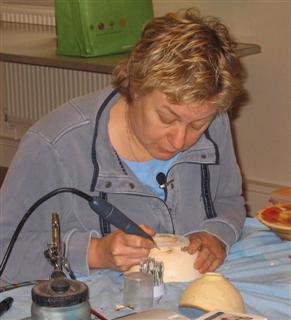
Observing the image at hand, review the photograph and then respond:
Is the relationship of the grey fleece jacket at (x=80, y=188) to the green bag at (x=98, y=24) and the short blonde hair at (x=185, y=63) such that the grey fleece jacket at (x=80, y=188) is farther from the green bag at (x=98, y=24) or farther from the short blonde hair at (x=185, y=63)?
the green bag at (x=98, y=24)

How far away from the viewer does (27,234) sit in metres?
1.49

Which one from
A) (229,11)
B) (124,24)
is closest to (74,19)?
(124,24)

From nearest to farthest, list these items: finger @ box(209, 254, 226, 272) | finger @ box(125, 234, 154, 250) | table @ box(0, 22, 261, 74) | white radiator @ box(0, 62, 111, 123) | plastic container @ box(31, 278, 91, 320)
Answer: plastic container @ box(31, 278, 91, 320) → finger @ box(125, 234, 154, 250) → finger @ box(209, 254, 226, 272) → table @ box(0, 22, 261, 74) → white radiator @ box(0, 62, 111, 123)

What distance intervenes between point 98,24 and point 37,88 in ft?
3.71

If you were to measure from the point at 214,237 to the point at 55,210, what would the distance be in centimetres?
33

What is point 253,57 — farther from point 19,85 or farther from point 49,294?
point 49,294

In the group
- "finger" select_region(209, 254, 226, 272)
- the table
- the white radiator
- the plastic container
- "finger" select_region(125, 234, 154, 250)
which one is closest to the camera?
the plastic container

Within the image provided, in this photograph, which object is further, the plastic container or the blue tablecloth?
the blue tablecloth

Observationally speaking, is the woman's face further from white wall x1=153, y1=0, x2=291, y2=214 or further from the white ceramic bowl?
white wall x1=153, y1=0, x2=291, y2=214

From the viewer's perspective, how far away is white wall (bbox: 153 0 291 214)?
3.26m

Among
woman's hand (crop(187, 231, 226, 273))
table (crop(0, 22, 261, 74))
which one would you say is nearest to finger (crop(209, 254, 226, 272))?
woman's hand (crop(187, 231, 226, 273))

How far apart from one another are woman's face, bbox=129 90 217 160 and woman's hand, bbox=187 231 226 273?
0.59ft

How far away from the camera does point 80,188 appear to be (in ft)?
5.01

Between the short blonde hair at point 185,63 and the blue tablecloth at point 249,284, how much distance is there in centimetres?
30
